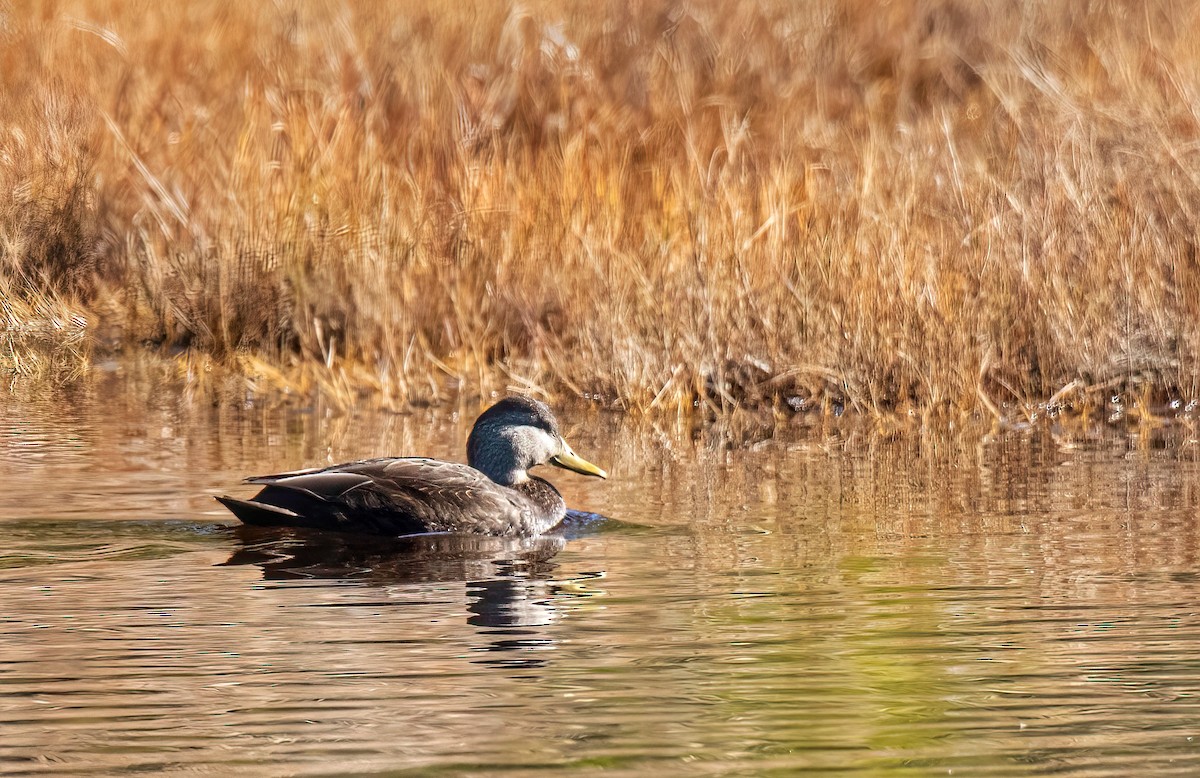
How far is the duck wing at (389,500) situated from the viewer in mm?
7402

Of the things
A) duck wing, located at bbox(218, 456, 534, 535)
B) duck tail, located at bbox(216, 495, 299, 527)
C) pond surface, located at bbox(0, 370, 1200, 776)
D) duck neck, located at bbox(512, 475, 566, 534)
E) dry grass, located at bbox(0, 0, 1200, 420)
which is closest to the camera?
pond surface, located at bbox(0, 370, 1200, 776)

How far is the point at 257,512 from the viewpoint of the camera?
7.27 m

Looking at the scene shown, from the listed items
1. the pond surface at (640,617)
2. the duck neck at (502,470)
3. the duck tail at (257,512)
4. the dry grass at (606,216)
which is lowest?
the pond surface at (640,617)

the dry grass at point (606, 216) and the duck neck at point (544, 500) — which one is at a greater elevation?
the dry grass at point (606, 216)

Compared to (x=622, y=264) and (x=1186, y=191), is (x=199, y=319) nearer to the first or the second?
(x=622, y=264)

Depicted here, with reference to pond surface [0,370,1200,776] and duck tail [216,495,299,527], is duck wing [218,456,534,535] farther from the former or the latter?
pond surface [0,370,1200,776]

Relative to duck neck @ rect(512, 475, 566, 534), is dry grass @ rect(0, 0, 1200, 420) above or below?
above

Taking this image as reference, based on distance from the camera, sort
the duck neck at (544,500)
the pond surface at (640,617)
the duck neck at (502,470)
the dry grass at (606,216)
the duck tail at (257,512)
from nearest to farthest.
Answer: the pond surface at (640,617) < the duck tail at (257,512) < the duck neck at (544,500) < the duck neck at (502,470) < the dry grass at (606,216)

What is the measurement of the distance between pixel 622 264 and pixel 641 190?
210 cm

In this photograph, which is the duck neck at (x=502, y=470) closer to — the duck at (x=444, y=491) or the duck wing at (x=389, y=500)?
the duck at (x=444, y=491)

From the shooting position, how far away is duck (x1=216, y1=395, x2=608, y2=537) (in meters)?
7.41

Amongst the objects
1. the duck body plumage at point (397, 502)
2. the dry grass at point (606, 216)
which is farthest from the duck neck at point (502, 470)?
the dry grass at point (606, 216)

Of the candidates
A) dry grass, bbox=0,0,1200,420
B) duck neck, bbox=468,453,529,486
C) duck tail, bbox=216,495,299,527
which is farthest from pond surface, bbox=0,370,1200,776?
dry grass, bbox=0,0,1200,420

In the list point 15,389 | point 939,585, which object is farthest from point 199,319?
point 939,585
